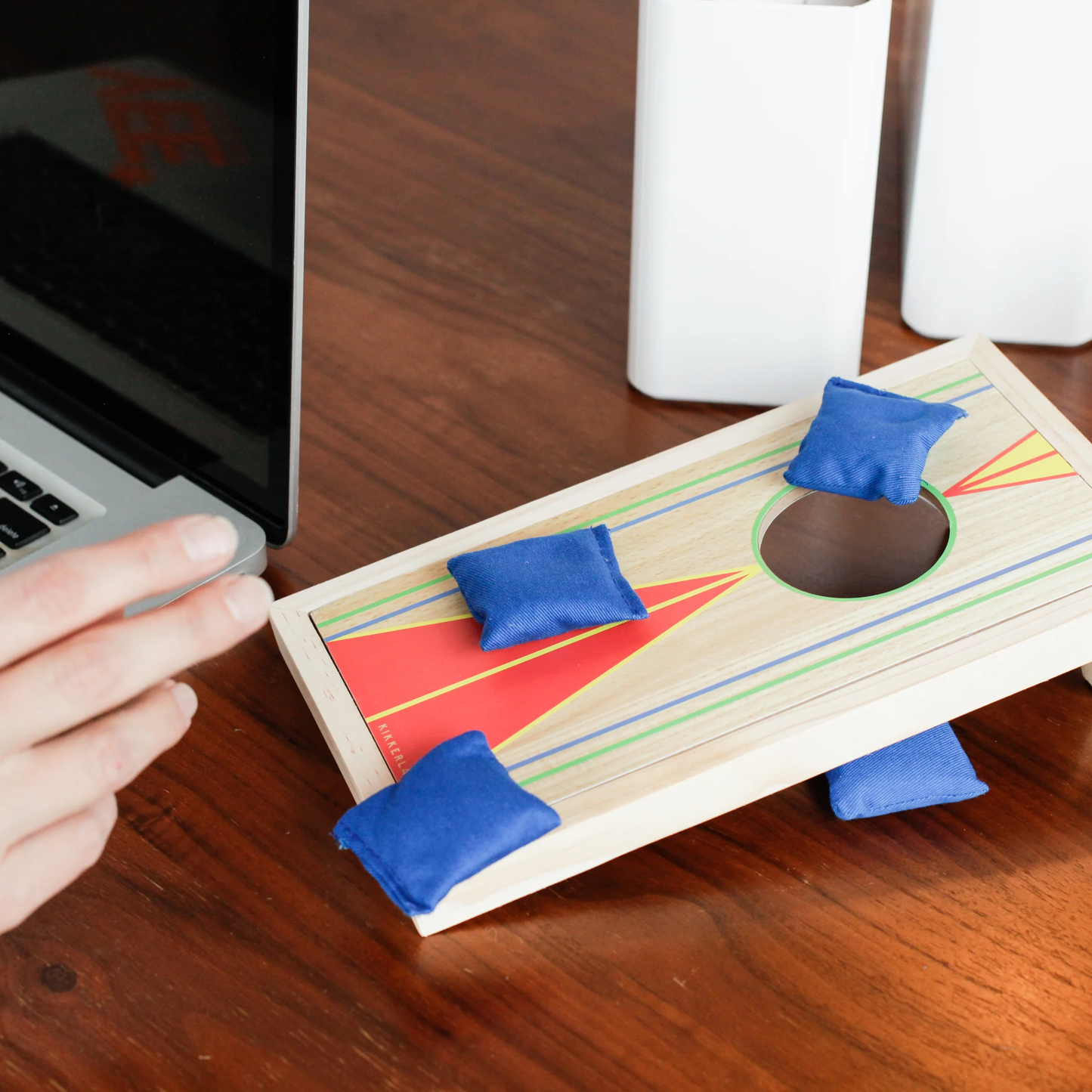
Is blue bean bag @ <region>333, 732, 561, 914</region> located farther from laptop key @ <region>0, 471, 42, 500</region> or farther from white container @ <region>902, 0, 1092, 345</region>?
white container @ <region>902, 0, 1092, 345</region>

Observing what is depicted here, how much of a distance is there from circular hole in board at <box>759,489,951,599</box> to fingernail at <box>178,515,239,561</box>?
0.28 metres

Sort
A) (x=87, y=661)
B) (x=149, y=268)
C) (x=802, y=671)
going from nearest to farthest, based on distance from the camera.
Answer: (x=87, y=661)
(x=802, y=671)
(x=149, y=268)

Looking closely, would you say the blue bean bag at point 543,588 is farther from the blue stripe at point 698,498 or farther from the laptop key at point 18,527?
the laptop key at point 18,527

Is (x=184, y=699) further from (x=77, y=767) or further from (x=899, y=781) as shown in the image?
(x=899, y=781)

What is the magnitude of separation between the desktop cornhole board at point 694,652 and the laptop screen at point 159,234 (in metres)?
0.11

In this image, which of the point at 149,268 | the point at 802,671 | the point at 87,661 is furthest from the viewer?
the point at 149,268

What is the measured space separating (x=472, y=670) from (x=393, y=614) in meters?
0.05

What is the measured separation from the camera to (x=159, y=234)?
0.66m

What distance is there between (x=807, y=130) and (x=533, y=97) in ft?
1.35

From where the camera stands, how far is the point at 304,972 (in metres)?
0.54

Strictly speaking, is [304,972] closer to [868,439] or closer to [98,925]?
[98,925]

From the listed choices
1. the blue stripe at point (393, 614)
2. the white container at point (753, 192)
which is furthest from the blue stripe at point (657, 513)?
the white container at point (753, 192)

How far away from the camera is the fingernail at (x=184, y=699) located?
0.49 meters

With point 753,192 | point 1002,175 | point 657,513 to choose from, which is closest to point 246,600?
point 657,513
